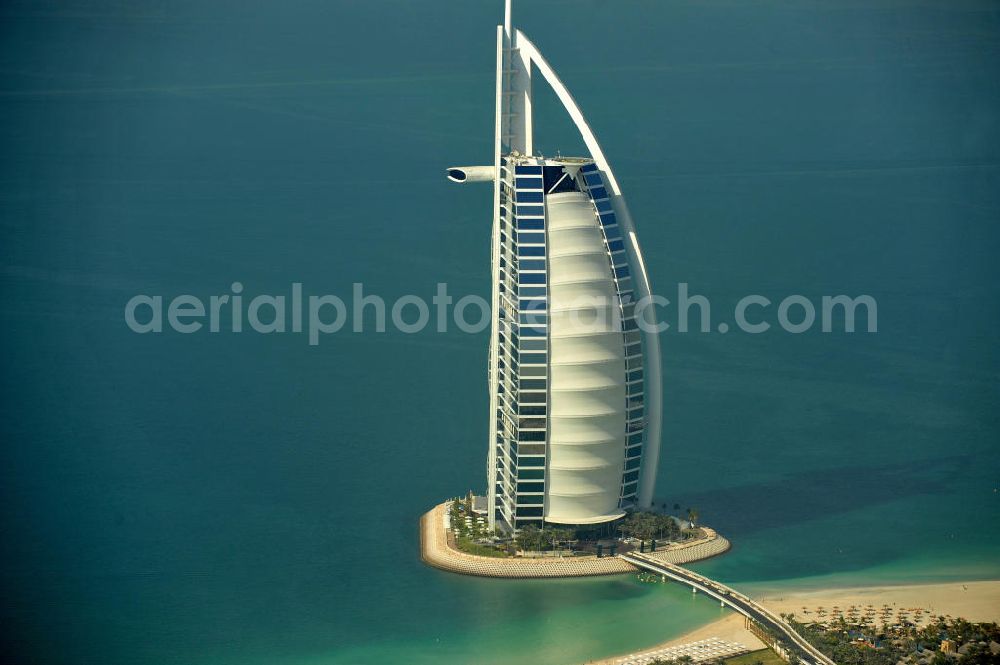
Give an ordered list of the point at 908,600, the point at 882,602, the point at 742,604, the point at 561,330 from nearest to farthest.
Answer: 1. the point at 742,604
2. the point at 882,602
3. the point at 908,600
4. the point at 561,330

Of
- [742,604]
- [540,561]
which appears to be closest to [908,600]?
[742,604]

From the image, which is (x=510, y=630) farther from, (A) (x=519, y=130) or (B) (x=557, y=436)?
(A) (x=519, y=130)

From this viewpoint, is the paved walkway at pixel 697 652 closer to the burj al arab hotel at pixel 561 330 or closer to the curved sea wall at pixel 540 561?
the curved sea wall at pixel 540 561

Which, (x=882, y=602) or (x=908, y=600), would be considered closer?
(x=882, y=602)

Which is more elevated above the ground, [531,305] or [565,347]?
[531,305]

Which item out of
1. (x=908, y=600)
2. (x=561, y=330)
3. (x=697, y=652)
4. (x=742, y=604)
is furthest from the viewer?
(x=561, y=330)

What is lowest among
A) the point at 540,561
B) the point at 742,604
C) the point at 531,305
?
the point at 742,604

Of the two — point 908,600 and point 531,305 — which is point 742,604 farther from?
point 531,305

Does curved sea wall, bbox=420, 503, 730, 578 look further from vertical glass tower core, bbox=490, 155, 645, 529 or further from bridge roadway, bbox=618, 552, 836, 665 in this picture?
vertical glass tower core, bbox=490, 155, 645, 529
